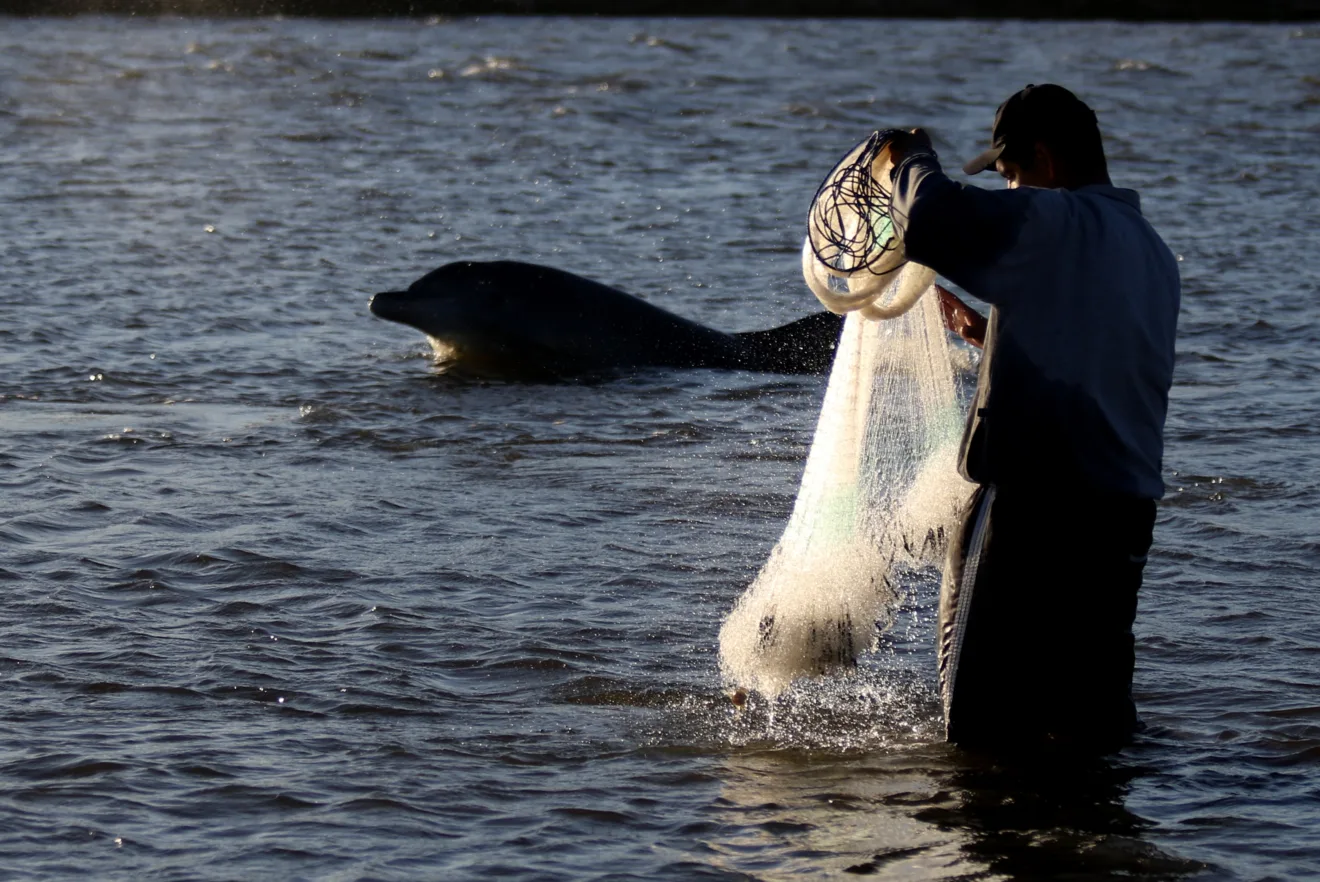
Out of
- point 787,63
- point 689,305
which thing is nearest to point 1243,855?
point 689,305

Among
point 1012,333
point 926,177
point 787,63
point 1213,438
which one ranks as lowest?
point 1213,438

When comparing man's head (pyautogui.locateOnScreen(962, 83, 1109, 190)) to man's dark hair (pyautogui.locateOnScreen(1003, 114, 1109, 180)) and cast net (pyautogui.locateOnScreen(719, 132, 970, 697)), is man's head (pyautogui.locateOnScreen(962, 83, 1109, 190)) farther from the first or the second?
cast net (pyautogui.locateOnScreen(719, 132, 970, 697))

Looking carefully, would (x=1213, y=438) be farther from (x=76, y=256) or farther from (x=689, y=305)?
(x=76, y=256)

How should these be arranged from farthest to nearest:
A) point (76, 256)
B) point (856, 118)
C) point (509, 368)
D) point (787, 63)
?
1. point (787, 63)
2. point (856, 118)
3. point (76, 256)
4. point (509, 368)

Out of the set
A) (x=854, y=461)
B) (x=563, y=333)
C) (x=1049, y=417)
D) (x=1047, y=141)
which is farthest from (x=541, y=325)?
(x=1049, y=417)

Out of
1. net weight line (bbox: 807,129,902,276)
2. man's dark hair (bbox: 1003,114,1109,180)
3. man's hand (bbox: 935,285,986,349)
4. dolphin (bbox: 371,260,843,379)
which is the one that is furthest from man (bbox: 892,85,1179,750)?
dolphin (bbox: 371,260,843,379)

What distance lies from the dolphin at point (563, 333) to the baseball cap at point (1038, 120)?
6.66 metres

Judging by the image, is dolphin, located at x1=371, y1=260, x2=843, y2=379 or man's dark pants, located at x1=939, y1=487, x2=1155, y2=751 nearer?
man's dark pants, located at x1=939, y1=487, x2=1155, y2=751

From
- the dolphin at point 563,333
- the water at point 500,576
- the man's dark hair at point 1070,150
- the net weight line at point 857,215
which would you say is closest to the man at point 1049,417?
the man's dark hair at point 1070,150

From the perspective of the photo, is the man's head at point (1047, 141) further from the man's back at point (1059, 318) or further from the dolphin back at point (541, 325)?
the dolphin back at point (541, 325)

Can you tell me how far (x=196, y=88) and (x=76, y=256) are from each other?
15340 millimetres

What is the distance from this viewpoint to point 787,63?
36.9 meters

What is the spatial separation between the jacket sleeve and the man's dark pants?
644mm

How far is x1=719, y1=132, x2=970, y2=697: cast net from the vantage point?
18.9 ft
